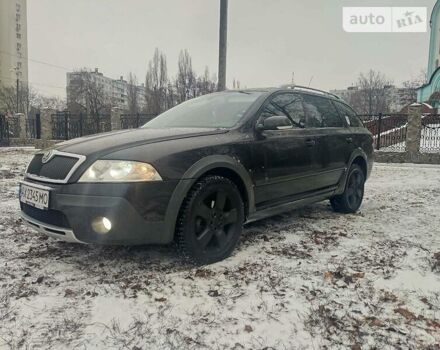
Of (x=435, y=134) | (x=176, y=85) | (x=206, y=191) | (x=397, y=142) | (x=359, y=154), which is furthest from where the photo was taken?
(x=176, y=85)

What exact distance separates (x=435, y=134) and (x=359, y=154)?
8959 millimetres

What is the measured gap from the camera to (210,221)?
3270mm

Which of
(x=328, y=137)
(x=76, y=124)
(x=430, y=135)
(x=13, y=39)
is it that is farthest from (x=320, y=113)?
(x=13, y=39)

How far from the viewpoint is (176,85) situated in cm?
4234

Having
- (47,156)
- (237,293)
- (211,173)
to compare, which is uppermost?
(47,156)

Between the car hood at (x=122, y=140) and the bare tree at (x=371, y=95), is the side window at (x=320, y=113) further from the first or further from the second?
the bare tree at (x=371, y=95)

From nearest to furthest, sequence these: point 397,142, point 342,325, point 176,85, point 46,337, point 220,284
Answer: point 46,337
point 342,325
point 220,284
point 397,142
point 176,85

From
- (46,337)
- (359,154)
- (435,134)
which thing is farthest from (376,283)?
(435,134)

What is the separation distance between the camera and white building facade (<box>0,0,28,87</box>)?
7723 centimetres

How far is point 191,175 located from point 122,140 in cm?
65

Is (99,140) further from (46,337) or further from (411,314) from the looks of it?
(411,314)

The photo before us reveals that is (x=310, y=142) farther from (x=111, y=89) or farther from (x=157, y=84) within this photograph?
(x=111, y=89)

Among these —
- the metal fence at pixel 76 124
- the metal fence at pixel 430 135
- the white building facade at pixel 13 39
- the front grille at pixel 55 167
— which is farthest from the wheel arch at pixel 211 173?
the white building facade at pixel 13 39

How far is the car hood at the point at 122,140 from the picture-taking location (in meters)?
3.01
